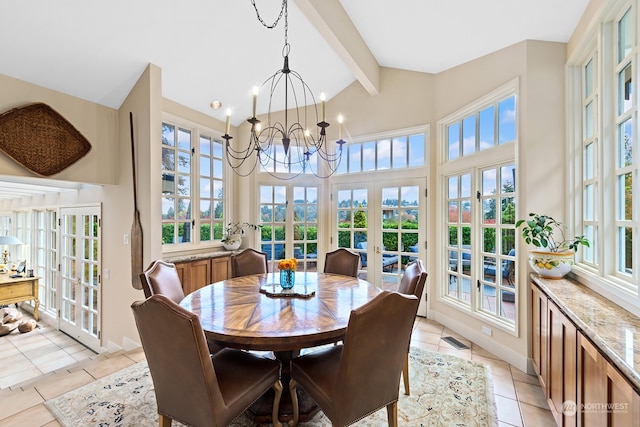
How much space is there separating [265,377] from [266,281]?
1.08 metres

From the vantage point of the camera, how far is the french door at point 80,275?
144 inches

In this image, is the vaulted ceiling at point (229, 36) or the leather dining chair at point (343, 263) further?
the leather dining chair at point (343, 263)

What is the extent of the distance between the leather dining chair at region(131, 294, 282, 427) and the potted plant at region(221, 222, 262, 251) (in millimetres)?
2867

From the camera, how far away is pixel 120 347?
3.33 metres

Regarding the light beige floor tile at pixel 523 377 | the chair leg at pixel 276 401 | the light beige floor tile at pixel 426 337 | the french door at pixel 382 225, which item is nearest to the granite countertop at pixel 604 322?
the light beige floor tile at pixel 523 377

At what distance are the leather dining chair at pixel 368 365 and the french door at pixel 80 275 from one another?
3.46m

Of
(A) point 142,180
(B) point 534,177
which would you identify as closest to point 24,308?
(A) point 142,180

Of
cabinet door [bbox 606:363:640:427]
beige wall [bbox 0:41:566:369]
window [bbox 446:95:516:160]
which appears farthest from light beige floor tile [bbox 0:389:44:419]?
window [bbox 446:95:516:160]

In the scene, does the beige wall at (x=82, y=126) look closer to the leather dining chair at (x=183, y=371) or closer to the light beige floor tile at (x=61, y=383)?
the light beige floor tile at (x=61, y=383)

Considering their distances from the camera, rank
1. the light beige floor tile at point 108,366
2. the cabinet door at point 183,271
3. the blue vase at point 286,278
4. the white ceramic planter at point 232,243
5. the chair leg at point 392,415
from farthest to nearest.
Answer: the white ceramic planter at point 232,243
the cabinet door at point 183,271
the light beige floor tile at point 108,366
the blue vase at point 286,278
the chair leg at point 392,415

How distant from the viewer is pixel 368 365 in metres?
1.43

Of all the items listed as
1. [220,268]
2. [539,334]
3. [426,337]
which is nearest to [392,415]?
[539,334]

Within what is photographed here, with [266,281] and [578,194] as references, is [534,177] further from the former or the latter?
[266,281]

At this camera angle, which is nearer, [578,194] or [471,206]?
[578,194]
